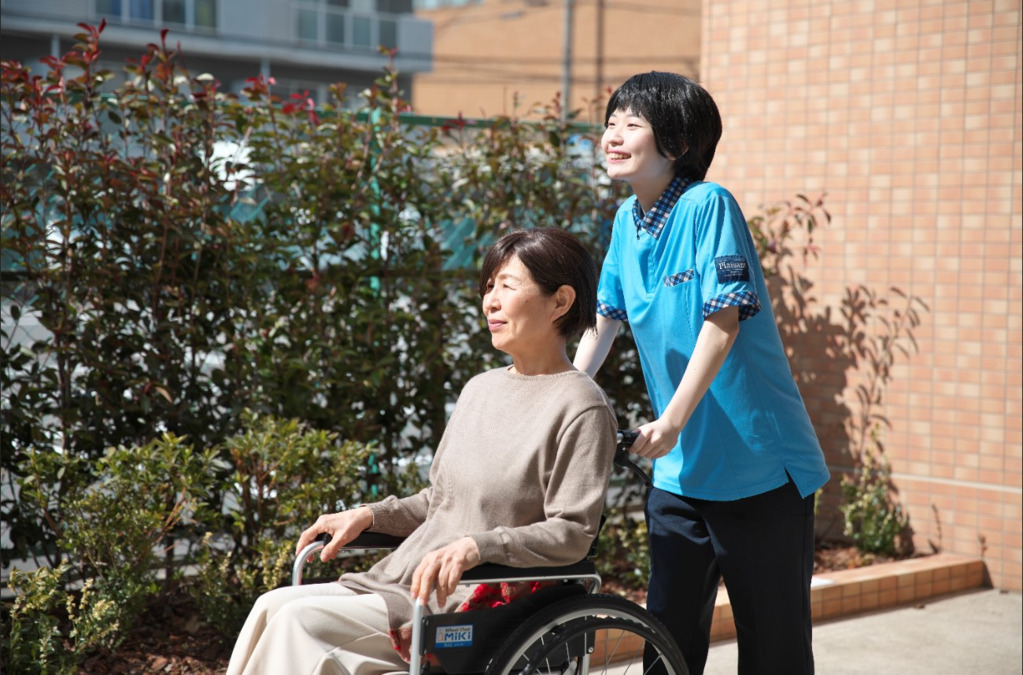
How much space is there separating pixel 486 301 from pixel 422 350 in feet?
6.38

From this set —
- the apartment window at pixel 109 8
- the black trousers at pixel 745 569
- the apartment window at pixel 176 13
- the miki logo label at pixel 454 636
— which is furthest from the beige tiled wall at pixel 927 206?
the apartment window at pixel 176 13

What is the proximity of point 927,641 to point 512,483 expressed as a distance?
8.59 ft

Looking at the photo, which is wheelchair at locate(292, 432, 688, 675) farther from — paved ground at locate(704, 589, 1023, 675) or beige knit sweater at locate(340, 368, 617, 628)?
paved ground at locate(704, 589, 1023, 675)

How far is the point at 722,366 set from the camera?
2.55 meters

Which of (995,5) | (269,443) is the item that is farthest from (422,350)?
(995,5)

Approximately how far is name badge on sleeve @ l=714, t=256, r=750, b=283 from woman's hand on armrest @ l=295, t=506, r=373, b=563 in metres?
0.90

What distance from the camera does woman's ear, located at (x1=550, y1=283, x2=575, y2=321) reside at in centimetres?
248

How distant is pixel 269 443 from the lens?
3.62 metres

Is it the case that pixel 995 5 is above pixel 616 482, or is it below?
above

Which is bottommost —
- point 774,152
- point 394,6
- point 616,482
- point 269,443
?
point 616,482

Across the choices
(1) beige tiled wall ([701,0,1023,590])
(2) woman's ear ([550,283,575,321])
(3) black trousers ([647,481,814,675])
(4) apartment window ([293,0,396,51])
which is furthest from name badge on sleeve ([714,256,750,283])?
(4) apartment window ([293,0,396,51])

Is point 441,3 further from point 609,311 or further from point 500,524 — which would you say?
point 500,524

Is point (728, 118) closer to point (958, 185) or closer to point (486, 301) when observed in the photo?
point (958, 185)

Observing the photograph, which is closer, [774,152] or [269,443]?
[269,443]
